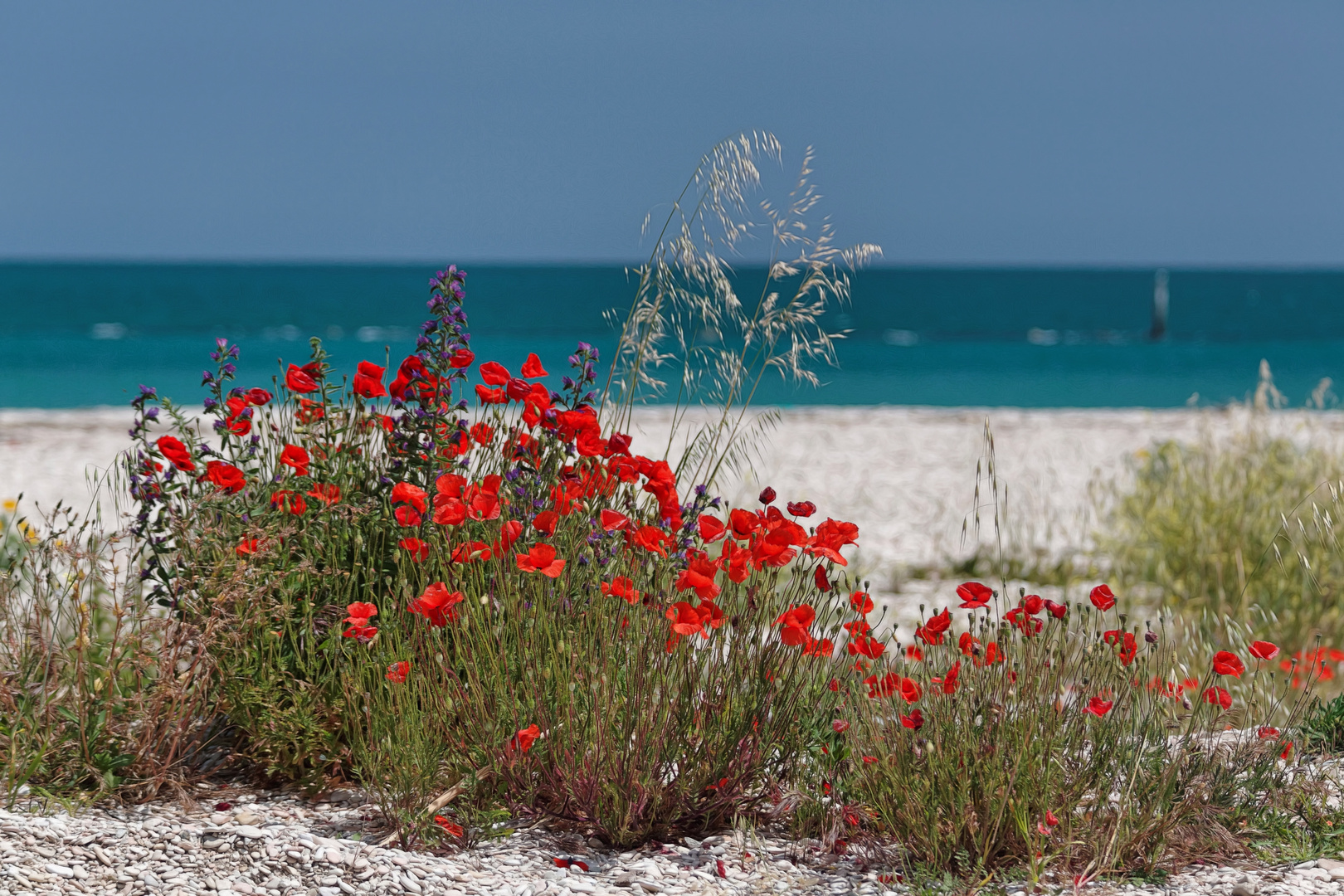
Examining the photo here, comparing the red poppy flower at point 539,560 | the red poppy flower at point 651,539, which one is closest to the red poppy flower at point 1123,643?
the red poppy flower at point 651,539

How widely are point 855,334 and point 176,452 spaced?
40.0 meters

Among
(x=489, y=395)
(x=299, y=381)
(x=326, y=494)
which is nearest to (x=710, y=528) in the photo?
(x=489, y=395)

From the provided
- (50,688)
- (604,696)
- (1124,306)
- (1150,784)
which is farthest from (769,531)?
(1124,306)

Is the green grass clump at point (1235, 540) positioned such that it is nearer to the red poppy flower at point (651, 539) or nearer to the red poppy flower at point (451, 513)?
the red poppy flower at point (651, 539)

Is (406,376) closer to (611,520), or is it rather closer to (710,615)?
(611,520)

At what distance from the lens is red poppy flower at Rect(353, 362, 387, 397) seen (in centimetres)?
268

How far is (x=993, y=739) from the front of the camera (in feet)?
7.51

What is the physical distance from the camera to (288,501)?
2.69 meters

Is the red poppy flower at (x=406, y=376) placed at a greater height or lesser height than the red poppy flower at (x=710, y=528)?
greater

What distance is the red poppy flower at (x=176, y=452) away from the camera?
8.41ft

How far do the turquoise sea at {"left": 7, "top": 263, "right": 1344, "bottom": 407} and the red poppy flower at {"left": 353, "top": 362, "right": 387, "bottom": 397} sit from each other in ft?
12.9

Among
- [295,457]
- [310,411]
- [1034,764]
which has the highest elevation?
[310,411]

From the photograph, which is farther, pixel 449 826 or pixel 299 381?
pixel 299 381

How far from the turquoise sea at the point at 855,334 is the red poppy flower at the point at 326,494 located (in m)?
4.03
